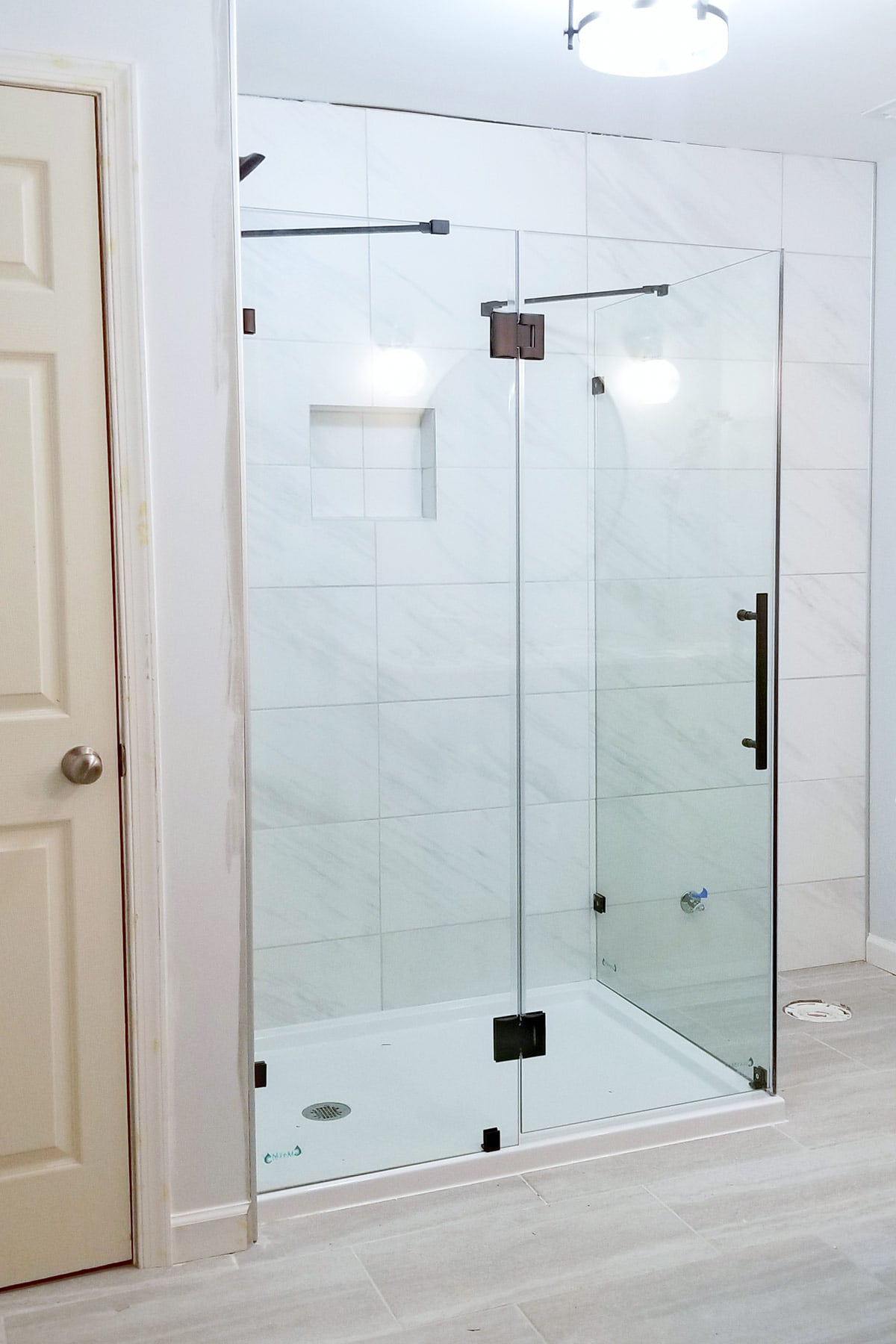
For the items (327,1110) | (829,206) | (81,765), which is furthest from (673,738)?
(829,206)

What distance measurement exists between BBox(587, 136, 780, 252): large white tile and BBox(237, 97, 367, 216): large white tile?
69cm

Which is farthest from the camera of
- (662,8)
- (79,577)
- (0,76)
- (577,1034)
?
(577,1034)

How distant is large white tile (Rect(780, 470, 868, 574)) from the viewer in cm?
368

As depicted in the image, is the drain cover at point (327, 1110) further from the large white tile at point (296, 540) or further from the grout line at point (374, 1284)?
the large white tile at point (296, 540)

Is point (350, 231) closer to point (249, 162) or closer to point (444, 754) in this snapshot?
point (249, 162)

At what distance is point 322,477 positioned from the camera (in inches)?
96.7

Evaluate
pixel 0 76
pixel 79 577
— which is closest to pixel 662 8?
pixel 0 76

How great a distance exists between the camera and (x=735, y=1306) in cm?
206

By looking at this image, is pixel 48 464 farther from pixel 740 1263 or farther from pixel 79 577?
pixel 740 1263

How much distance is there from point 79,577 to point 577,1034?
152 centimetres

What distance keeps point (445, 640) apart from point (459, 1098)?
0.98 m

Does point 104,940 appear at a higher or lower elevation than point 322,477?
lower

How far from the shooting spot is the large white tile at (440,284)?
2445mm

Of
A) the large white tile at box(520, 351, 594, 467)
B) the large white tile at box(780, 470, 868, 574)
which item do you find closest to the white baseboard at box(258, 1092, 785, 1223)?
the large white tile at box(520, 351, 594, 467)
